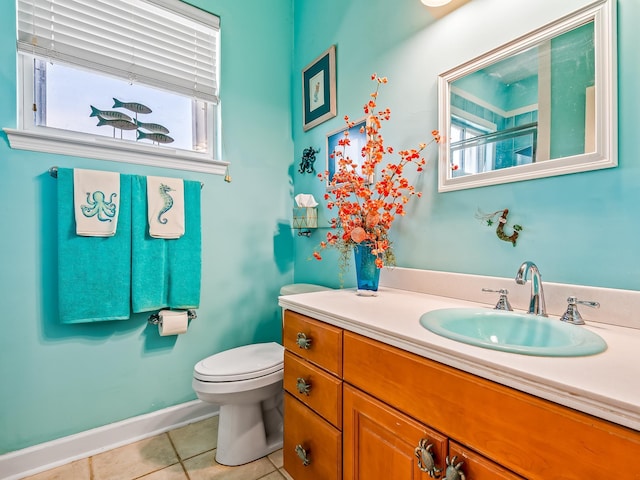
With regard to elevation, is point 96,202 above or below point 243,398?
above

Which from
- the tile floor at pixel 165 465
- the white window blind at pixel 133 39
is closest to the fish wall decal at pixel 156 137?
the white window blind at pixel 133 39

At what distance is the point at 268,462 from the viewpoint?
1.48 meters

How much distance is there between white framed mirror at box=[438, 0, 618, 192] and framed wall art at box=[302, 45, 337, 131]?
777mm

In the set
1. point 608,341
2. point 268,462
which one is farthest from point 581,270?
point 268,462

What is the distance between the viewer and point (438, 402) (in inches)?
27.7

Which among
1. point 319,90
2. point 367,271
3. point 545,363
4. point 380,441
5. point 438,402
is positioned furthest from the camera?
point 319,90

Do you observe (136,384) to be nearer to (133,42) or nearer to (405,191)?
(405,191)

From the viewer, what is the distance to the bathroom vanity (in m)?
0.49

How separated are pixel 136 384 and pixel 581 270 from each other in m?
2.03

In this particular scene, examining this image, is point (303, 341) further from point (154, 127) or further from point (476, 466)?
point (154, 127)

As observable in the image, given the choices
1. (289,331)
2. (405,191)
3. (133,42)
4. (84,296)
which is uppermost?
(133,42)

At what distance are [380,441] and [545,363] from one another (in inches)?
19.4

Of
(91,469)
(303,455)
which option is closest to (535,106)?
(303,455)

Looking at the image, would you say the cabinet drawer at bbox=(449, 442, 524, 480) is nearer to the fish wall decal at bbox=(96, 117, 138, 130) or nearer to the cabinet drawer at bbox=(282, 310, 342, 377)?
the cabinet drawer at bbox=(282, 310, 342, 377)
